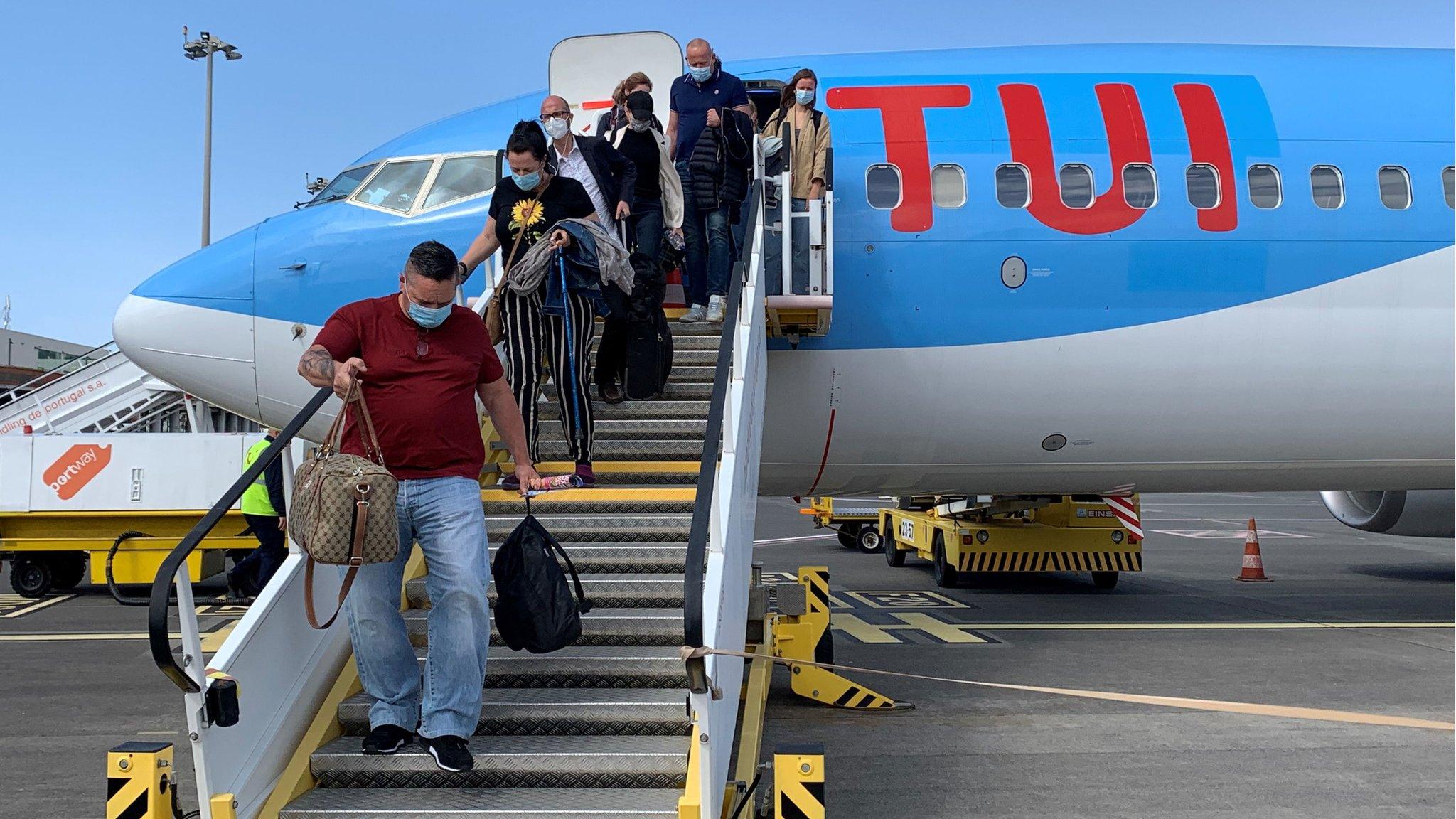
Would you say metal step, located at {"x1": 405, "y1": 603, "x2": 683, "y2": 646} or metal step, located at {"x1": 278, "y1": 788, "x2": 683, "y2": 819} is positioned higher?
metal step, located at {"x1": 405, "y1": 603, "x2": 683, "y2": 646}

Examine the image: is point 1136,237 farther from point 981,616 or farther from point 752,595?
point 981,616

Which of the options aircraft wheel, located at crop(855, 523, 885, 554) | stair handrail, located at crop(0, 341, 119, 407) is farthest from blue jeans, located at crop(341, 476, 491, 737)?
stair handrail, located at crop(0, 341, 119, 407)

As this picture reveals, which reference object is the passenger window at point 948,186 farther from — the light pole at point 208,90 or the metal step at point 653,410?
the light pole at point 208,90

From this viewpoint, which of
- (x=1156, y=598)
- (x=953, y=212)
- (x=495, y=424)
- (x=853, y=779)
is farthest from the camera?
(x=1156, y=598)

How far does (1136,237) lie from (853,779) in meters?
4.21

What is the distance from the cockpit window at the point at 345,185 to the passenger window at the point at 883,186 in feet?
11.4

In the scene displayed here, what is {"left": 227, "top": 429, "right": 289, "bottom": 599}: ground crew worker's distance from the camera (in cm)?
1108

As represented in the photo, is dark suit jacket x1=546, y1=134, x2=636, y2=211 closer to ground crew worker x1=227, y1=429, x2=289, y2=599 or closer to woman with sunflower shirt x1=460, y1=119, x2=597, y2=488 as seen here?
woman with sunflower shirt x1=460, y1=119, x2=597, y2=488

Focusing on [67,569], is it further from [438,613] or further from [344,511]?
[344,511]

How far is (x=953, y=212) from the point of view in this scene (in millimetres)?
8047

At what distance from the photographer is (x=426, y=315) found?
170 inches

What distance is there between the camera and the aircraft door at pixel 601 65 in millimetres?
8875

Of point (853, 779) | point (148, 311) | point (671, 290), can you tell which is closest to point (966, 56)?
point (671, 290)

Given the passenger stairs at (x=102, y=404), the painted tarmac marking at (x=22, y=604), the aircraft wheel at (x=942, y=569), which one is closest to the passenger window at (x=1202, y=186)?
the aircraft wheel at (x=942, y=569)
